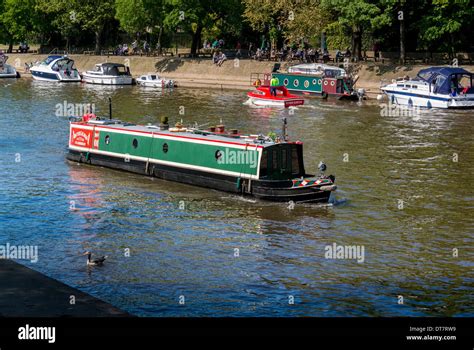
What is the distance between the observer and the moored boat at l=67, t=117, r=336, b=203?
36.8 metres

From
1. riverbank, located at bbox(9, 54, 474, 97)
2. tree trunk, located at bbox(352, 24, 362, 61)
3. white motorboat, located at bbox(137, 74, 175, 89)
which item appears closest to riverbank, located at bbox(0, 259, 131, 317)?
riverbank, located at bbox(9, 54, 474, 97)

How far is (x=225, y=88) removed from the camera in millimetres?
93438

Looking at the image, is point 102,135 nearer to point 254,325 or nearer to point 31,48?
point 254,325

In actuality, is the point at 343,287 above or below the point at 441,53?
below

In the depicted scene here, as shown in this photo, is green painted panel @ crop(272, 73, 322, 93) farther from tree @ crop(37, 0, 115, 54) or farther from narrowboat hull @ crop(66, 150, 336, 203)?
narrowboat hull @ crop(66, 150, 336, 203)

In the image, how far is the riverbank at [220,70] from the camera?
8469cm

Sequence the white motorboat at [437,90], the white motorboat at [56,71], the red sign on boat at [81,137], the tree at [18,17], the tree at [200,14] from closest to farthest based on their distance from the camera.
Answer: the red sign on boat at [81,137]
the white motorboat at [437,90]
the tree at [200,14]
the white motorboat at [56,71]
the tree at [18,17]

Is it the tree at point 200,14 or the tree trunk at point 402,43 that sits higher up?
the tree at point 200,14

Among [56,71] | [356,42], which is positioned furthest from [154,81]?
[356,42]

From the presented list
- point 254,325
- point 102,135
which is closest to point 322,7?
point 102,135

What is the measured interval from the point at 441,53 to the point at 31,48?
74.0 metres

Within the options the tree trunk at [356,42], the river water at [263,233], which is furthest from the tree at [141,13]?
the river water at [263,233]

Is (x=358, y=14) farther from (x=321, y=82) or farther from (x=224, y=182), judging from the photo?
(x=224, y=182)

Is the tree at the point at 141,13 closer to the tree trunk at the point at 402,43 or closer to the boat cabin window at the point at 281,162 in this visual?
the tree trunk at the point at 402,43
